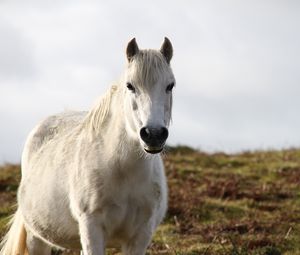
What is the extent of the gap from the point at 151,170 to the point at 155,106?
103 centimetres

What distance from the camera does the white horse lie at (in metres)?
6.92

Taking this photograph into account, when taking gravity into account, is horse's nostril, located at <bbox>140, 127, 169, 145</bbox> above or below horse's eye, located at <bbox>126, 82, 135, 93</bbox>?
below

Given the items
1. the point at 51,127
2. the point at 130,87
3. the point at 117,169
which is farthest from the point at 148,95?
the point at 51,127

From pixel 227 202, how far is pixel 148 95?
8851mm

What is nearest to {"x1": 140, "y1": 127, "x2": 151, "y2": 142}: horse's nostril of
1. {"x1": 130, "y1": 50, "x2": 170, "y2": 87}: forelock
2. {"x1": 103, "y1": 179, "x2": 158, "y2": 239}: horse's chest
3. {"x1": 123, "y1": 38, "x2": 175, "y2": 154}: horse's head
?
{"x1": 123, "y1": 38, "x2": 175, "y2": 154}: horse's head

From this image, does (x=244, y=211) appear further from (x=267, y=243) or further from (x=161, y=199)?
(x=161, y=199)

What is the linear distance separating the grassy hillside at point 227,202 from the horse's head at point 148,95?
292cm

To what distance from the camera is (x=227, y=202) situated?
15.4 meters

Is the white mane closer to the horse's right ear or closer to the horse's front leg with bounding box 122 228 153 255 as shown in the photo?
the horse's right ear

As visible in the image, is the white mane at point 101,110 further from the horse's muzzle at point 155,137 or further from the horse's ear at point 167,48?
the horse's muzzle at point 155,137

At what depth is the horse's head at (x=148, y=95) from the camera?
21.5 feet

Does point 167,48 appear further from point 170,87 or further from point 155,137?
point 155,137

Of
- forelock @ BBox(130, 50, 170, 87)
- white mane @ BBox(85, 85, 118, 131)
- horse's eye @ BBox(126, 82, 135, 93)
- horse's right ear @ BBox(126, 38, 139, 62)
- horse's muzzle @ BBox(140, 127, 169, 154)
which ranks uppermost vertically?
horse's right ear @ BBox(126, 38, 139, 62)

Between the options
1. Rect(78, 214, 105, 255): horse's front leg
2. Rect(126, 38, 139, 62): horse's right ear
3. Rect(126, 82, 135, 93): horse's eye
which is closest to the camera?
Rect(126, 82, 135, 93): horse's eye
